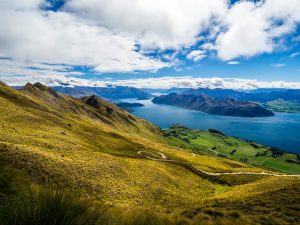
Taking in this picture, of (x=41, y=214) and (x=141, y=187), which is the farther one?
(x=141, y=187)

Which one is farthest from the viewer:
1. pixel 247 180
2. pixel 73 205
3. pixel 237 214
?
pixel 247 180

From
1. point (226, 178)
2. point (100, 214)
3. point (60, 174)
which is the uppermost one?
point (100, 214)

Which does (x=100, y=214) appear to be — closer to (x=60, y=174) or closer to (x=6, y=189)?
(x=6, y=189)

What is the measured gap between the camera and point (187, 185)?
5406 centimetres

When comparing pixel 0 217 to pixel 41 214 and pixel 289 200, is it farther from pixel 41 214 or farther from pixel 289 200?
pixel 289 200

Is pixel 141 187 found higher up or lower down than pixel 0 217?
lower down

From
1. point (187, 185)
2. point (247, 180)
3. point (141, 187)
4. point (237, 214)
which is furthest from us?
point (247, 180)

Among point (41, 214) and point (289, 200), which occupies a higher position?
point (41, 214)

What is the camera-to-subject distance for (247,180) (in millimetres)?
Result: 68000

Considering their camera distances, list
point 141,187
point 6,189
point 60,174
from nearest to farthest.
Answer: point 6,189 → point 60,174 → point 141,187

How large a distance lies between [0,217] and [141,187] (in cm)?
3663

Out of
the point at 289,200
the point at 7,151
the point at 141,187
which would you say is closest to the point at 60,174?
the point at 7,151

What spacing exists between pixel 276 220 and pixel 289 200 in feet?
28.3

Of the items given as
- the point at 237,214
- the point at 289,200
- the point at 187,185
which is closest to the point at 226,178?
the point at 187,185
